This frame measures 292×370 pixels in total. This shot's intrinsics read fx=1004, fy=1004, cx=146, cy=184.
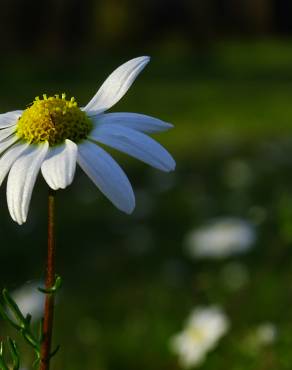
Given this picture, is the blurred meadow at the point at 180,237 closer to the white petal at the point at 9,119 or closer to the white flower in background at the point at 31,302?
the white flower in background at the point at 31,302

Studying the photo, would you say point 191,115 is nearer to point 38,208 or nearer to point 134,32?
point 38,208

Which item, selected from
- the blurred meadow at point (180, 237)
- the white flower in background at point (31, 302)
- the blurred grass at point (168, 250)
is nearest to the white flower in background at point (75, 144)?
the blurred grass at point (168, 250)

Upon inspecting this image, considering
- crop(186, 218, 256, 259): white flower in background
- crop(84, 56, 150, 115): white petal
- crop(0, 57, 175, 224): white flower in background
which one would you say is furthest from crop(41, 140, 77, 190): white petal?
crop(186, 218, 256, 259): white flower in background

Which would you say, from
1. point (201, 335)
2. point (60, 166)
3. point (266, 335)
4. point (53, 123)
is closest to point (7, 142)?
point (53, 123)

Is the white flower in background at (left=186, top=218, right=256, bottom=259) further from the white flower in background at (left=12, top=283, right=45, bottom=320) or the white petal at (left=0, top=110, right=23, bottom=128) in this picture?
the white petal at (left=0, top=110, right=23, bottom=128)

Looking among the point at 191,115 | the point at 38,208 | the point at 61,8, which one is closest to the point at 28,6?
the point at 61,8
